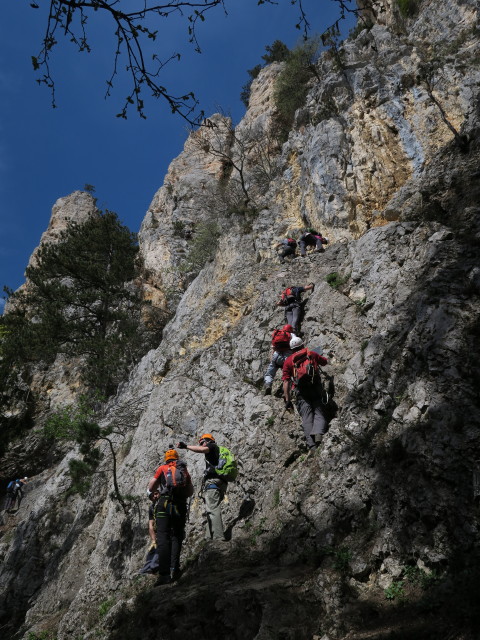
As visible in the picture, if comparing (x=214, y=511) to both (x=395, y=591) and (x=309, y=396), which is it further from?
(x=395, y=591)

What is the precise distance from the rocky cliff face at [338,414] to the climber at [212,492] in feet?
1.05

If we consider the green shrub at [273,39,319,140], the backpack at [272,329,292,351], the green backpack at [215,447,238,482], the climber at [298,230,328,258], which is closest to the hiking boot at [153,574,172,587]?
the green backpack at [215,447,238,482]

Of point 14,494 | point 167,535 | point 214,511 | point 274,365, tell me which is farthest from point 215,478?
point 14,494

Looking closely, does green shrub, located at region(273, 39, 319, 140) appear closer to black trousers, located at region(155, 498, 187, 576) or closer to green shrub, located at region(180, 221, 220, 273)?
green shrub, located at region(180, 221, 220, 273)

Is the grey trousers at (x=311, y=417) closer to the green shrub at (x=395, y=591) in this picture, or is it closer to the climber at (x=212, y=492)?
the climber at (x=212, y=492)

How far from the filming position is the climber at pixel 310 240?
50.2 feet

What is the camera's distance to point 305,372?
7.77 metres

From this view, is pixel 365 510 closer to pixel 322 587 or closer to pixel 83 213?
pixel 322 587

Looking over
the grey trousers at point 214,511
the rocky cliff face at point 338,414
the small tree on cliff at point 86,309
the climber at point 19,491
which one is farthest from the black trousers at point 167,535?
the climber at point 19,491

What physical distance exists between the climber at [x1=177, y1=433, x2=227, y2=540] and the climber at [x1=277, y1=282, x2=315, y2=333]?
13.0ft

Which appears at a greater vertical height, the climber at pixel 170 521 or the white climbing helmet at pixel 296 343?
the white climbing helmet at pixel 296 343

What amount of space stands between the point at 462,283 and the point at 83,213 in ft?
165

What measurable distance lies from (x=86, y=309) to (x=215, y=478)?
18.2m

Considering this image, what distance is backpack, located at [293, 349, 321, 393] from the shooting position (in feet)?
25.3
